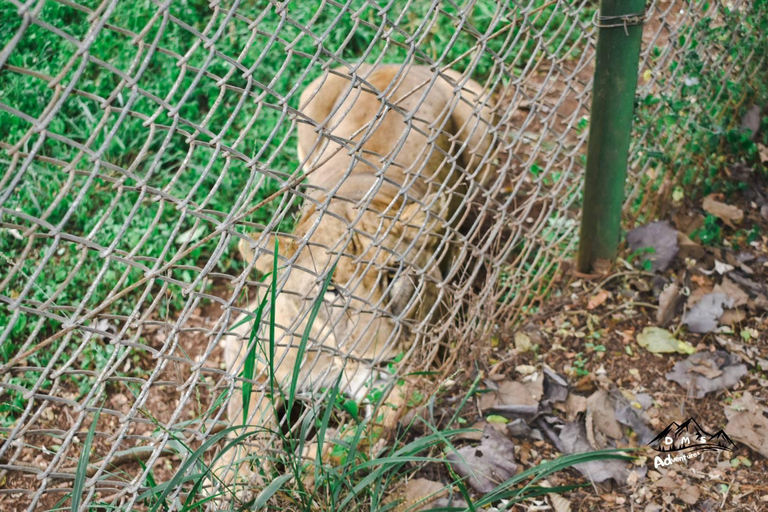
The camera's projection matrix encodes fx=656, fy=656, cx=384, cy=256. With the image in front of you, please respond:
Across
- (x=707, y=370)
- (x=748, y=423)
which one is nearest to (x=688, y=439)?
(x=748, y=423)

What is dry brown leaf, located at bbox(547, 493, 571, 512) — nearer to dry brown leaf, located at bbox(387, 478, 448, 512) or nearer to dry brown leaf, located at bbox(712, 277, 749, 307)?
dry brown leaf, located at bbox(387, 478, 448, 512)

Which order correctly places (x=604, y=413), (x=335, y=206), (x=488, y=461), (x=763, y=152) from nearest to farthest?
1. (x=488, y=461)
2. (x=604, y=413)
3. (x=335, y=206)
4. (x=763, y=152)

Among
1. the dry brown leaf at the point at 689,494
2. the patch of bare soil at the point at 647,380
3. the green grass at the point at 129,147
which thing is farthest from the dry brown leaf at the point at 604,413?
the green grass at the point at 129,147

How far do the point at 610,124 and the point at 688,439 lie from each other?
3.64ft

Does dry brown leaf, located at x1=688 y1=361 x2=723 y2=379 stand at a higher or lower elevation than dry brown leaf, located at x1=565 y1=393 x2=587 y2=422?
higher

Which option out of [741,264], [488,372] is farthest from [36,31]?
[741,264]

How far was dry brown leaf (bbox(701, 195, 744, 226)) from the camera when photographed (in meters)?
2.85

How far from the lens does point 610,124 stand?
93.3 inches

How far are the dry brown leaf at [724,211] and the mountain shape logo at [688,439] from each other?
1.09 meters

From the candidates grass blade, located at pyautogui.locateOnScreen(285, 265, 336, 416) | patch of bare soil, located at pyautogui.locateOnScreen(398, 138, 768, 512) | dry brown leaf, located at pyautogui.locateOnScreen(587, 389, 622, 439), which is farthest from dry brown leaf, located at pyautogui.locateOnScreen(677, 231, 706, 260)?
grass blade, located at pyautogui.locateOnScreen(285, 265, 336, 416)

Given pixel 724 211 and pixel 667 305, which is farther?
pixel 724 211

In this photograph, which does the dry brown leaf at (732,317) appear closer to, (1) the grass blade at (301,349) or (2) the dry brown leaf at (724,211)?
(2) the dry brown leaf at (724,211)

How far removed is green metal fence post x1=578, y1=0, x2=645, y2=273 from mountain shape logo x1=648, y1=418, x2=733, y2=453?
30.7 inches

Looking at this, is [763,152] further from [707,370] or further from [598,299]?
[707,370]
